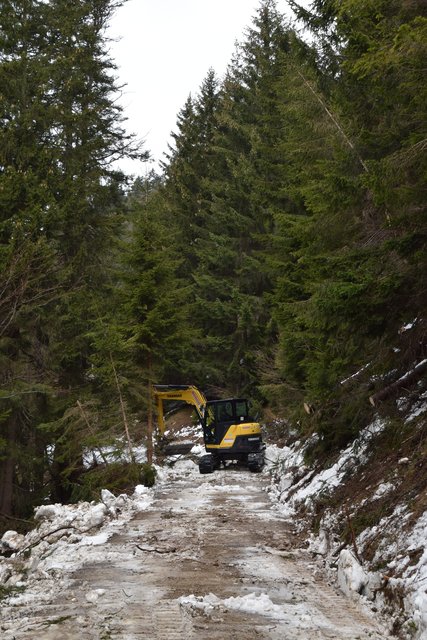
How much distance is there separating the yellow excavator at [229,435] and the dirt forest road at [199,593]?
7.94 metres

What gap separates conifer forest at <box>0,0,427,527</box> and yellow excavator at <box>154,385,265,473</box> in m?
1.72

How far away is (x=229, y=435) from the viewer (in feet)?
57.9

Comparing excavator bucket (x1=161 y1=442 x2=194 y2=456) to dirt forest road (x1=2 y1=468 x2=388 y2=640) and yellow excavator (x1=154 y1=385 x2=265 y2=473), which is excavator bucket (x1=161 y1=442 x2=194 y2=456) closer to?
yellow excavator (x1=154 y1=385 x2=265 y2=473)

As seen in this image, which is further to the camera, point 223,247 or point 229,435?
point 223,247

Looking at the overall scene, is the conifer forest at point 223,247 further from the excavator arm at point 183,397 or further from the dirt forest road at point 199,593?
the dirt forest road at point 199,593

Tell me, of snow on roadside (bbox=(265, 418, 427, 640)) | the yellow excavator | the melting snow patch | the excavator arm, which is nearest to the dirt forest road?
the melting snow patch

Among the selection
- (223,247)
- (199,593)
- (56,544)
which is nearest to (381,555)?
(199,593)

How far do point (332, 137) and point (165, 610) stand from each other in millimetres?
8222

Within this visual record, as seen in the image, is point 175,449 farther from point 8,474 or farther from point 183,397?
point 8,474

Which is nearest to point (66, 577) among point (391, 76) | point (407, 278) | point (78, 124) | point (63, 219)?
point (407, 278)

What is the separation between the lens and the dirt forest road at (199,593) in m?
4.61

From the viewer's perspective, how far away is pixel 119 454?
14.9 meters

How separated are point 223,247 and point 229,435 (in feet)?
45.8

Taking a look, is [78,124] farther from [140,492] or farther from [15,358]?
[140,492]
